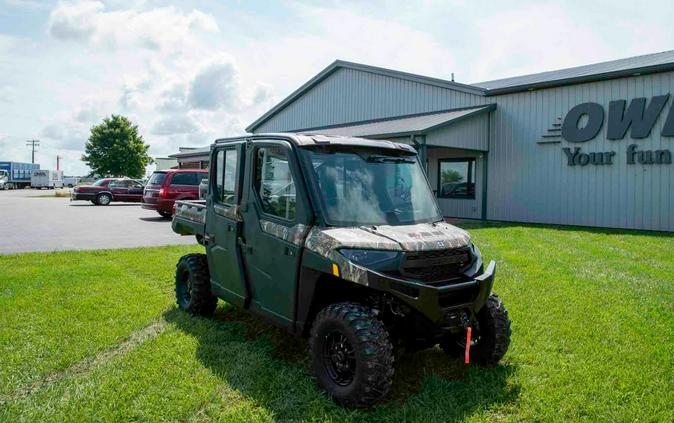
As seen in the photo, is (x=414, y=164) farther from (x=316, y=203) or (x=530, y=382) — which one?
(x=530, y=382)

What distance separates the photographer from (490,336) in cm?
420

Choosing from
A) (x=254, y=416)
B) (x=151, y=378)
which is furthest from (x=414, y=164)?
(x=151, y=378)

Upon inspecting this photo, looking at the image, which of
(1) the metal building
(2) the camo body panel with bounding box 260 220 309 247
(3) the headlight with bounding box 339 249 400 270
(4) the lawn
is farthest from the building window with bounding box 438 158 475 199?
(3) the headlight with bounding box 339 249 400 270

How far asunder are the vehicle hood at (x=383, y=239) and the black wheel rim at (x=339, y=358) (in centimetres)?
64

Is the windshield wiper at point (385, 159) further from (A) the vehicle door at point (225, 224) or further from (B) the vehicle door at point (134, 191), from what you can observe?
(B) the vehicle door at point (134, 191)

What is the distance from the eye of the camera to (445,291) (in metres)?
3.60

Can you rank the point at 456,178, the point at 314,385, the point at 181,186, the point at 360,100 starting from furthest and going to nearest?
the point at 360,100 → the point at 456,178 → the point at 181,186 → the point at 314,385

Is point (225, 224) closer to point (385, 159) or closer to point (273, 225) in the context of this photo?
point (273, 225)

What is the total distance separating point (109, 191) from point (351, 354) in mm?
26606

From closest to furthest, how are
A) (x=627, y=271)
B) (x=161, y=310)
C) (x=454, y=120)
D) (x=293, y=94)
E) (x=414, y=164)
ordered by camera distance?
(x=414, y=164), (x=161, y=310), (x=627, y=271), (x=454, y=120), (x=293, y=94)

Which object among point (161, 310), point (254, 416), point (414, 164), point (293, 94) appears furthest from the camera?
point (293, 94)

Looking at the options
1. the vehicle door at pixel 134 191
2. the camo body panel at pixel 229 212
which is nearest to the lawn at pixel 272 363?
the camo body panel at pixel 229 212

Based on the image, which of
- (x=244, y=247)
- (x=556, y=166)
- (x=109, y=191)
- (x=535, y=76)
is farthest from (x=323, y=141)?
(x=109, y=191)

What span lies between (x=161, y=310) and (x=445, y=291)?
3.85 m
